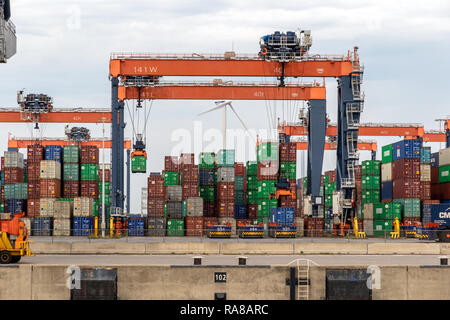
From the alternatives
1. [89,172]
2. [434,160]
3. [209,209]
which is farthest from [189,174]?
[434,160]

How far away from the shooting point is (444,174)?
63.0 metres

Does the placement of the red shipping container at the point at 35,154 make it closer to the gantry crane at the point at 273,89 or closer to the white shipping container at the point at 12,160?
the white shipping container at the point at 12,160

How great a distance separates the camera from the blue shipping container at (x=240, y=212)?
233 ft

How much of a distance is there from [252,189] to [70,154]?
1892cm

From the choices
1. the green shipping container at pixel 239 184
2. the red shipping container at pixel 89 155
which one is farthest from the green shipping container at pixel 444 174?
the red shipping container at pixel 89 155

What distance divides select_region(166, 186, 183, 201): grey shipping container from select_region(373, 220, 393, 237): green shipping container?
18267mm

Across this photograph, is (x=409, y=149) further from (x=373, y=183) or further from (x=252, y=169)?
(x=252, y=169)

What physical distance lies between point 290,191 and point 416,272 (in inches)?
1346

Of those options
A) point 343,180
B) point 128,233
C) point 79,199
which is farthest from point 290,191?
point 79,199

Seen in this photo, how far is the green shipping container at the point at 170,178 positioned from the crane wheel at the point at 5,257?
35532mm

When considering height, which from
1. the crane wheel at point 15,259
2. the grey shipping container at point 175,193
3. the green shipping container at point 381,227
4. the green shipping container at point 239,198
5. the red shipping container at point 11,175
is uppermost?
the red shipping container at point 11,175

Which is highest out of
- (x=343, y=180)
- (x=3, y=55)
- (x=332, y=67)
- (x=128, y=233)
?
(x=332, y=67)
